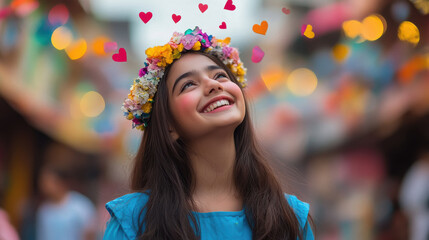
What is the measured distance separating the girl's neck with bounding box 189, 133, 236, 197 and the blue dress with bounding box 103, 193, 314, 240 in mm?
137

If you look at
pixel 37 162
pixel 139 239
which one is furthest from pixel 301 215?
pixel 37 162

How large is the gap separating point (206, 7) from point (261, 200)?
886 mm

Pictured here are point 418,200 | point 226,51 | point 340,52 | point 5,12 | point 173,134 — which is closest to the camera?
point 173,134

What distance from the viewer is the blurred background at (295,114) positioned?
250 inches

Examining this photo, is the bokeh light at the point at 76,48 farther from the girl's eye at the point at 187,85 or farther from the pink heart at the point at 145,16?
the girl's eye at the point at 187,85

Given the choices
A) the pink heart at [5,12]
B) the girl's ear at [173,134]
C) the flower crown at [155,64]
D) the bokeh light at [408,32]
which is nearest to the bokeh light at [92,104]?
the pink heart at [5,12]

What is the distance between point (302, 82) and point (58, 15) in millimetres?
4277

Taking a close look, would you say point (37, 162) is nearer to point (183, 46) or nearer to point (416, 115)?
point (416, 115)

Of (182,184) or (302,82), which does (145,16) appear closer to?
(182,184)

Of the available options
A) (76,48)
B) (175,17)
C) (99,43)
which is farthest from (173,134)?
(99,43)

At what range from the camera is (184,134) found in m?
2.38

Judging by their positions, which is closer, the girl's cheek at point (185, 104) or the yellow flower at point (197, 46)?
the girl's cheek at point (185, 104)

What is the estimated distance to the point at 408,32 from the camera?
6.42 meters

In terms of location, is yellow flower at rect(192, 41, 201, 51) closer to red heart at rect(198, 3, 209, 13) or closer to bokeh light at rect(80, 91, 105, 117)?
red heart at rect(198, 3, 209, 13)
